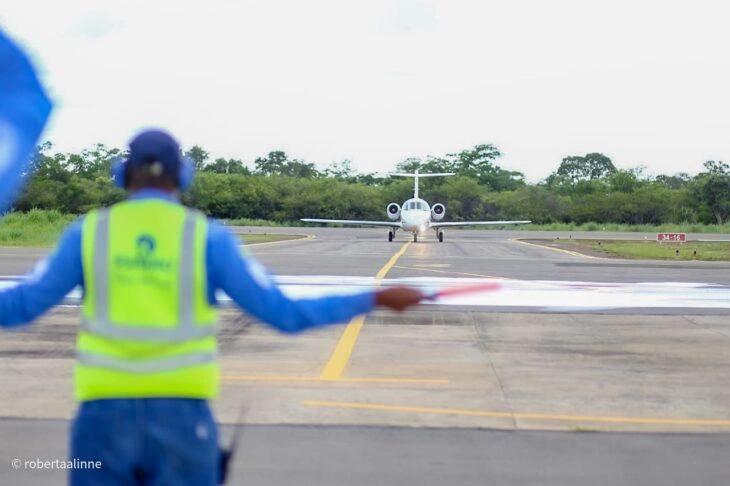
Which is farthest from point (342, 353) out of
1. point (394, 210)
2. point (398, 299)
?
point (394, 210)

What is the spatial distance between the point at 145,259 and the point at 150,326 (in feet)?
0.69

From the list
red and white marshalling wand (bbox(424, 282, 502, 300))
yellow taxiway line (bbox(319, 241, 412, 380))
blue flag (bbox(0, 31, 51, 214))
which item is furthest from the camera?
yellow taxiway line (bbox(319, 241, 412, 380))

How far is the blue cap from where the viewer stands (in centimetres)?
357

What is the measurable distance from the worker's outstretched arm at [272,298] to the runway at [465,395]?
10.7 ft

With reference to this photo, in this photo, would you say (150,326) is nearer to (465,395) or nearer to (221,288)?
(221,288)

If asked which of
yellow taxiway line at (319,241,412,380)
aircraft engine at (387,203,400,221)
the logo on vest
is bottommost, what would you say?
yellow taxiway line at (319,241,412,380)

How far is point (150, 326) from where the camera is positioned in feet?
11.1

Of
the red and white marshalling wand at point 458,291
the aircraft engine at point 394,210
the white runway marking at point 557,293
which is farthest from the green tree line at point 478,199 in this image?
the red and white marshalling wand at point 458,291

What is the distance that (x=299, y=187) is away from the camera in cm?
11181

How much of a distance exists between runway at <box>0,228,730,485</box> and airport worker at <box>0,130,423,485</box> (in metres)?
3.30

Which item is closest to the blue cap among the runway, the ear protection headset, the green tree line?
the ear protection headset

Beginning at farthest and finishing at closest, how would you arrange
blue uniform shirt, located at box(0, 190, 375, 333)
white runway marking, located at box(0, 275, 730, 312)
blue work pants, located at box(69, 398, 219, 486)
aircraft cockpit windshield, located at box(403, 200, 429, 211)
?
aircraft cockpit windshield, located at box(403, 200, 429, 211), white runway marking, located at box(0, 275, 730, 312), blue uniform shirt, located at box(0, 190, 375, 333), blue work pants, located at box(69, 398, 219, 486)

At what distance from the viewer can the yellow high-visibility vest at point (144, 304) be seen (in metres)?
3.38

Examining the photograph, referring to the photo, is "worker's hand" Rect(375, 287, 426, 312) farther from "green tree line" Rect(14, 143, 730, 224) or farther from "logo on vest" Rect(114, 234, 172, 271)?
"green tree line" Rect(14, 143, 730, 224)
